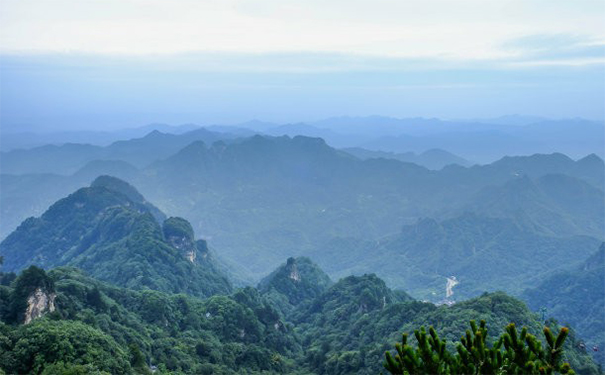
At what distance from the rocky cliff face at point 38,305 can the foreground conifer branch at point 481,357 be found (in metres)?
36.6

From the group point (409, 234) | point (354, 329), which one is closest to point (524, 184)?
point (409, 234)

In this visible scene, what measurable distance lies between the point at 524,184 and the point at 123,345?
160m

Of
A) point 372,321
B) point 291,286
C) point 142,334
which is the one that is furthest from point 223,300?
point 291,286

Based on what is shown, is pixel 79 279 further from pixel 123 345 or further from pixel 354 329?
pixel 354 329

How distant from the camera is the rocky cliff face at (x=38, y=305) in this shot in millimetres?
42606

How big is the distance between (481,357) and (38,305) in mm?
39100

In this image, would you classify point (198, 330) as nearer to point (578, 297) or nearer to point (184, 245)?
point (184, 245)

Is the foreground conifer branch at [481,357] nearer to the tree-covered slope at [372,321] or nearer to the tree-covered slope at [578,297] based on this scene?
the tree-covered slope at [372,321]

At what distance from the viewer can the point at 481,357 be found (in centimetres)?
1434

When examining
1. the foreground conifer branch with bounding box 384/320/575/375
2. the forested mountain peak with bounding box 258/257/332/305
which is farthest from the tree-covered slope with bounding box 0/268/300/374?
the foreground conifer branch with bounding box 384/320/575/375

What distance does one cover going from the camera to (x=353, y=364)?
170 feet

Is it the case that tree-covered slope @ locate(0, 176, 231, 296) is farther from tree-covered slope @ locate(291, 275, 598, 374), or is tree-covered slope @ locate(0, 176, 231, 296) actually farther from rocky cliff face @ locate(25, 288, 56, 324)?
rocky cliff face @ locate(25, 288, 56, 324)

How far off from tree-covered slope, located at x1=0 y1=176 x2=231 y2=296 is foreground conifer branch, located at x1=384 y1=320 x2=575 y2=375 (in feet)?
209

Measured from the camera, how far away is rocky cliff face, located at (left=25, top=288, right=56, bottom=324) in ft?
140
